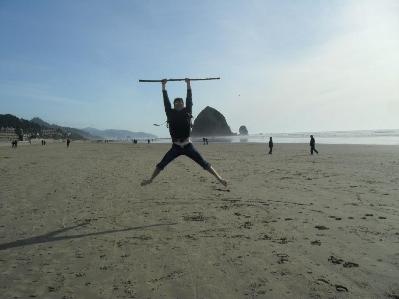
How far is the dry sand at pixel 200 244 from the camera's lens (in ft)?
14.4

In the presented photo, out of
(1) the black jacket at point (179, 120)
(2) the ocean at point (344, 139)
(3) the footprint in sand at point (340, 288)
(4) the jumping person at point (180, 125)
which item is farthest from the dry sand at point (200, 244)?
Answer: (2) the ocean at point (344, 139)

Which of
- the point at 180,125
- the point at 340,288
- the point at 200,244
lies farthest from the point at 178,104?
the point at 340,288

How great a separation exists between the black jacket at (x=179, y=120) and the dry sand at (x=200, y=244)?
1.71m

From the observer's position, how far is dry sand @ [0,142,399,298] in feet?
14.4

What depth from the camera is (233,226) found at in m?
6.96

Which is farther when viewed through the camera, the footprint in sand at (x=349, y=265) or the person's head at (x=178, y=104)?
the person's head at (x=178, y=104)

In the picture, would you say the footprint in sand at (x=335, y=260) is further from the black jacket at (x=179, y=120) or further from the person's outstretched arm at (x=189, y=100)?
the person's outstretched arm at (x=189, y=100)

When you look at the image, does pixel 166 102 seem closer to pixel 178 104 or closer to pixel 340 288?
pixel 178 104

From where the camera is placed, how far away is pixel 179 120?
8211mm

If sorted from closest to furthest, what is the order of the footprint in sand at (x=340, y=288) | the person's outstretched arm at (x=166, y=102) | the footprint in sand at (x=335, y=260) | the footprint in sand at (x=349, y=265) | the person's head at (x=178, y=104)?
the footprint in sand at (x=340, y=288) < the footprint in sand at (x=349, y=265) < the footprint in sand at (x=335, y=260) < the person's head at (x=178, y=104) < the person's outstretched arm at (x=166, y=102)


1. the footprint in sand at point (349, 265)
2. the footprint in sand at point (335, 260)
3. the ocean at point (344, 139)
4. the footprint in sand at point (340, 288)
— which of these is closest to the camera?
the footprint in sand at point (340, 288)

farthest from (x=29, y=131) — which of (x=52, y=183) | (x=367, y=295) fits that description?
(x=367, y=295)

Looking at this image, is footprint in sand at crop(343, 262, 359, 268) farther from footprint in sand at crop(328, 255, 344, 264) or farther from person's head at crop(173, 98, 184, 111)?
person's head at crop(173, 98, 184, 111)

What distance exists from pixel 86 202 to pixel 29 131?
582ft
